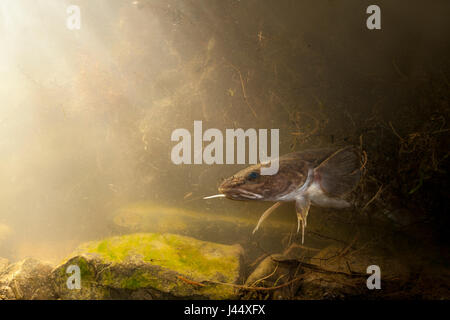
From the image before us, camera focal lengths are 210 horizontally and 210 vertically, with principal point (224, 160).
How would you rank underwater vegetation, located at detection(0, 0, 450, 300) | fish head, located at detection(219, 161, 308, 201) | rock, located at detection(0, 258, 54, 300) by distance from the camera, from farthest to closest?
rock, located at detection(0, 258, 54, 300) < underwater vegetation, located at detection(0, 0, 450, 300) < fish head, located at detection(219, 161, 308, 201)

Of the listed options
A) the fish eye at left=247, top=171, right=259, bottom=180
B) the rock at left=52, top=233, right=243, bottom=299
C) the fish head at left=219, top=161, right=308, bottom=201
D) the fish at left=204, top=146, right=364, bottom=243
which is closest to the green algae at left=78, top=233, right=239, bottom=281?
the rock at left=52, top=233, right=243, bottom=299

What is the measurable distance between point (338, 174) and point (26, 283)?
4111mm

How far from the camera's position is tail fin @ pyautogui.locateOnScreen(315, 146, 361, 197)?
2518mm

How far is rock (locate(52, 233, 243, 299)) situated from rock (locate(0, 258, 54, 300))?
9.9 inches

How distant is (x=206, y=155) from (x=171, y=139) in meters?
0.87

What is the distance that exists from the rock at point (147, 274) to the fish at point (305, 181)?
740mm

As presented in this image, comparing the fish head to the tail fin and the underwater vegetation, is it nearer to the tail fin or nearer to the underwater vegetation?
the underwater vegetation

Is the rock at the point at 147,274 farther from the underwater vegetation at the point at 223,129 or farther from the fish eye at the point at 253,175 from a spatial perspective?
the fish eye at the point at 253,175

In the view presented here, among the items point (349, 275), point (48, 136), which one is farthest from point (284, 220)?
point (48, 136)

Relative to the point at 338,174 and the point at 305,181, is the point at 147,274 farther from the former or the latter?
the point at 338,174

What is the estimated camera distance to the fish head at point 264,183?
2.23 m

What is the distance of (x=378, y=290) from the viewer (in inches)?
79.7
